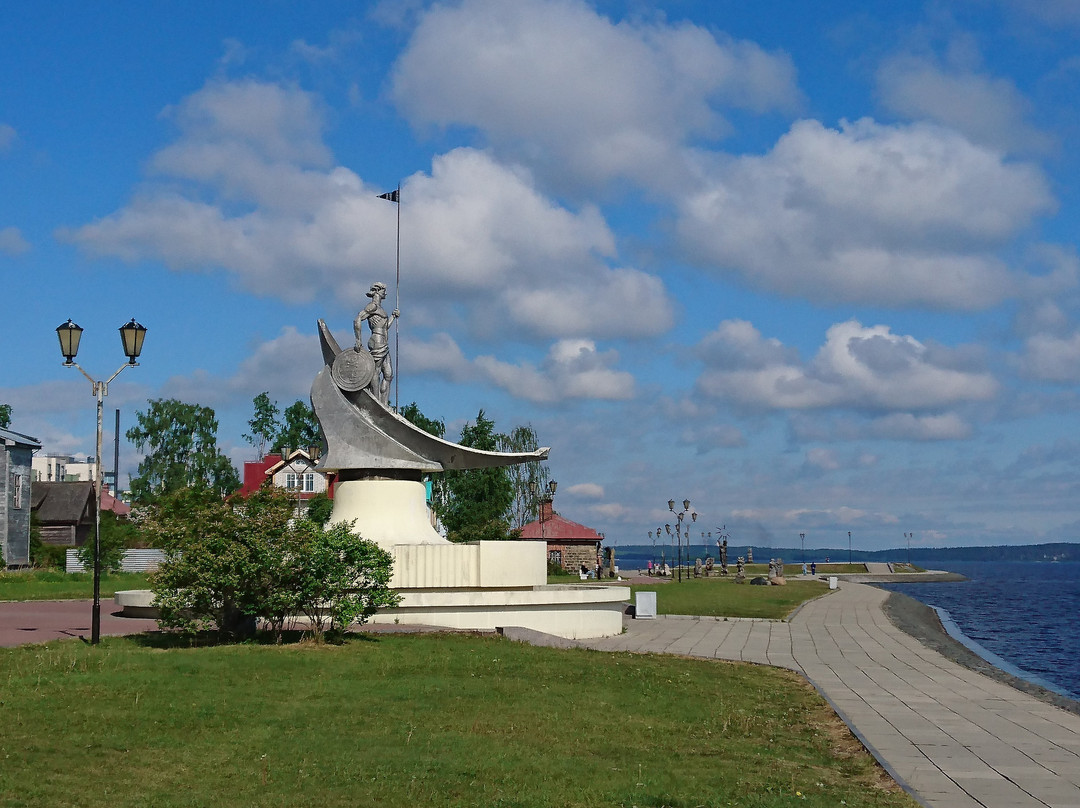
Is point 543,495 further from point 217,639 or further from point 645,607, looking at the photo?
point 217,639

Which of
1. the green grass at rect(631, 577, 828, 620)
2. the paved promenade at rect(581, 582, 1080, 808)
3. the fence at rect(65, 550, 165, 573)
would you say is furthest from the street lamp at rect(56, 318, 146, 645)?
the fence at rect(65, 550, 165, 573)

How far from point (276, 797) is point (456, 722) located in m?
3.11

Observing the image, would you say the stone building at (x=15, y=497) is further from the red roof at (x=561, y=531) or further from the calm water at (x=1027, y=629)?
the calm water at (x=1027, y=629)

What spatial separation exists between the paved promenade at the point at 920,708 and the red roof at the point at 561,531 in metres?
30.7

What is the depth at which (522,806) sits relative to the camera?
789 cm

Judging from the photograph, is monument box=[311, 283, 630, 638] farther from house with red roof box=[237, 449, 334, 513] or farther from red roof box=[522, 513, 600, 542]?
red roof box=[522, 513, 600, 542]

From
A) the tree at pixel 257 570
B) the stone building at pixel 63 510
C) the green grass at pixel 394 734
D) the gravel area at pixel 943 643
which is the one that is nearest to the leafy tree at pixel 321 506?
the stone building at pixel 63 510

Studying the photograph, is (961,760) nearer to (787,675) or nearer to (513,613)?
(787,675)

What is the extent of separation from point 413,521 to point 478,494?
32471 millimetres

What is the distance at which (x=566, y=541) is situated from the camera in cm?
5816

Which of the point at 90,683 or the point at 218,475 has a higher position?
the point at 218,475

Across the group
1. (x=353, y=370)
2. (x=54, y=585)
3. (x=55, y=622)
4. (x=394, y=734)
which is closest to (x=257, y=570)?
(x=394, y=734)

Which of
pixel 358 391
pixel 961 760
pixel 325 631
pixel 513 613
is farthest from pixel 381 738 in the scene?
pixel 358 391

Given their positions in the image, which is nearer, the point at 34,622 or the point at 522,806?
the point at 522,806
